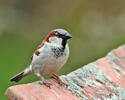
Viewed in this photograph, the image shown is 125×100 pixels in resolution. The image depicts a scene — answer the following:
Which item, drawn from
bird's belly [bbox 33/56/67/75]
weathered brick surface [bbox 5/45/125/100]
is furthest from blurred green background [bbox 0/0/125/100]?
weathered brick surface [bbox 5/45/125/100]

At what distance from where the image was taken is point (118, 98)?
2.50 m

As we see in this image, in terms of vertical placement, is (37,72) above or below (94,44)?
above

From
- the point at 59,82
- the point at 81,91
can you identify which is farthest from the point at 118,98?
the point at 59,82

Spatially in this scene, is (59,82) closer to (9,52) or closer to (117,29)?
(9,52)

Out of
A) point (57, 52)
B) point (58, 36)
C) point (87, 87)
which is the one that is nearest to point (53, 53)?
point (57, 52)

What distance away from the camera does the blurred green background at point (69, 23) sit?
23.5 feet

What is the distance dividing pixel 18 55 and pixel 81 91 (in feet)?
13.9

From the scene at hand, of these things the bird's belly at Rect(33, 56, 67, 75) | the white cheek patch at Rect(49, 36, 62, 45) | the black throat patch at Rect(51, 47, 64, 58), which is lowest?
the bird's belly at Rect(33, 56, 67, 75)

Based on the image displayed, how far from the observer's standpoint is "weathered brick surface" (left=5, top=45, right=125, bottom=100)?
2262 mm

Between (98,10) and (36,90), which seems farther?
(98,10)

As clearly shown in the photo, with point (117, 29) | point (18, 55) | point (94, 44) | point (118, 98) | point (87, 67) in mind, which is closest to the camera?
point (118, 98)

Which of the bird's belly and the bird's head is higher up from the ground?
the bird's head

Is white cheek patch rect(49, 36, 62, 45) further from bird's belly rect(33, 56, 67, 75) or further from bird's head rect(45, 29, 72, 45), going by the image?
bird's belly rect(33, 56, 67, 75)

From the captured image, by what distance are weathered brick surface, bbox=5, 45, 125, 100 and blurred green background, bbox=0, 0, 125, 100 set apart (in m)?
3.87
